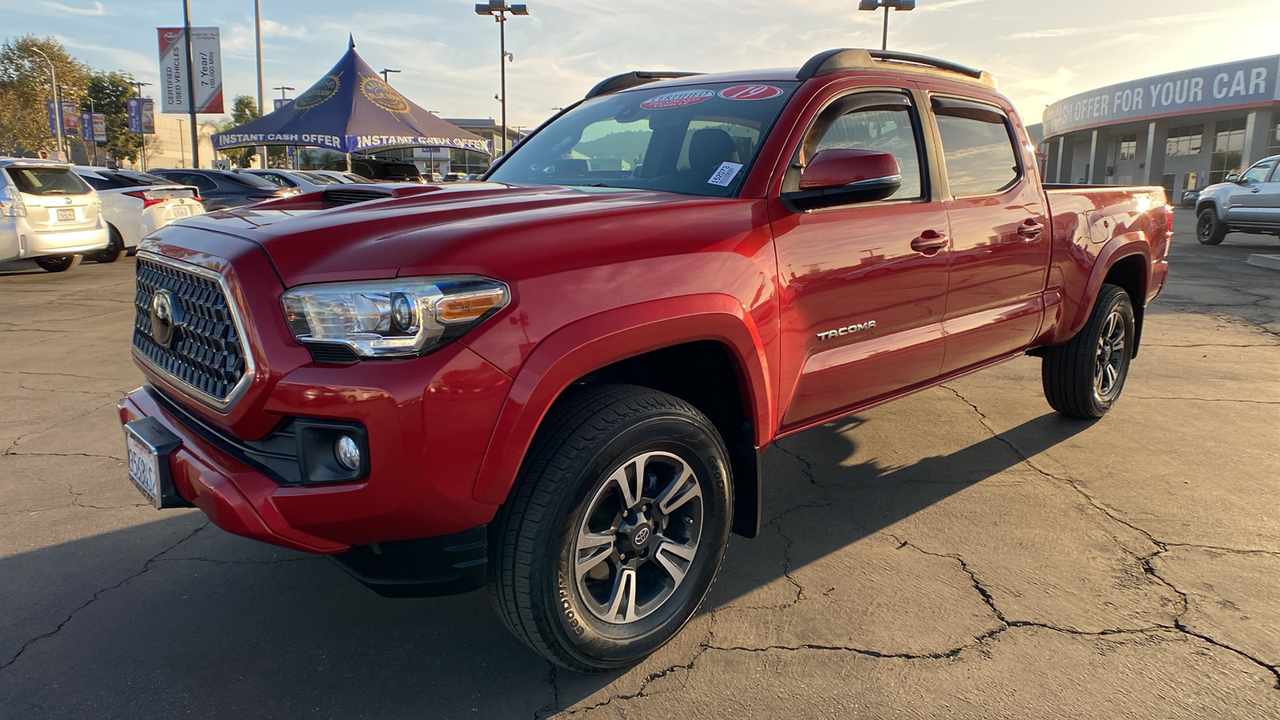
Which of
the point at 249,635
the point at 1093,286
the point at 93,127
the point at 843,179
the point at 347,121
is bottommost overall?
the point at 249,635

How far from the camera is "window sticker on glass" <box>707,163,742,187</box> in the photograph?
296 centimetres

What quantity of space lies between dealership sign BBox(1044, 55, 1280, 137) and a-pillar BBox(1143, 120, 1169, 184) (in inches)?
64.5

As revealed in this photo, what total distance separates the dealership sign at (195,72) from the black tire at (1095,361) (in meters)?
23.5

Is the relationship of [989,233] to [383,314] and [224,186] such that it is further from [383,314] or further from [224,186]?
[224,186]

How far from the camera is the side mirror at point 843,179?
2771mm

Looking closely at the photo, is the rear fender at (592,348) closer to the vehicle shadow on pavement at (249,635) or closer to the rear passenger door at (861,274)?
the rear passenger door at (861,274)

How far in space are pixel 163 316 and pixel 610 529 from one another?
149 cm

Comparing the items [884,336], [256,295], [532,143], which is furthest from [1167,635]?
[532,143]

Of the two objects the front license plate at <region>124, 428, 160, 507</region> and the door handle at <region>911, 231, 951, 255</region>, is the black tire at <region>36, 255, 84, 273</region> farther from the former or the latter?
the door handle at <region>911, 231, 951, 255</region>

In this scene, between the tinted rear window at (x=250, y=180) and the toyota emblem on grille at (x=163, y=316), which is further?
the tinted rear window at (x=250, y=180)

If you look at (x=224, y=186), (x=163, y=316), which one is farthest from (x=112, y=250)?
(x=163, y=316)

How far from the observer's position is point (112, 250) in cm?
1388

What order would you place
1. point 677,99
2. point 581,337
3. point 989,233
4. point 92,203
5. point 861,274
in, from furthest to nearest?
point 92,203 < point 989,233 < point 677,99 < point 861,274 < point 581,337

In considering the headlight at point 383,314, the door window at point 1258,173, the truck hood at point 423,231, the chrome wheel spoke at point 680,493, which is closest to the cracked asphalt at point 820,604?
the chrome wheel spoke at point 680,493
